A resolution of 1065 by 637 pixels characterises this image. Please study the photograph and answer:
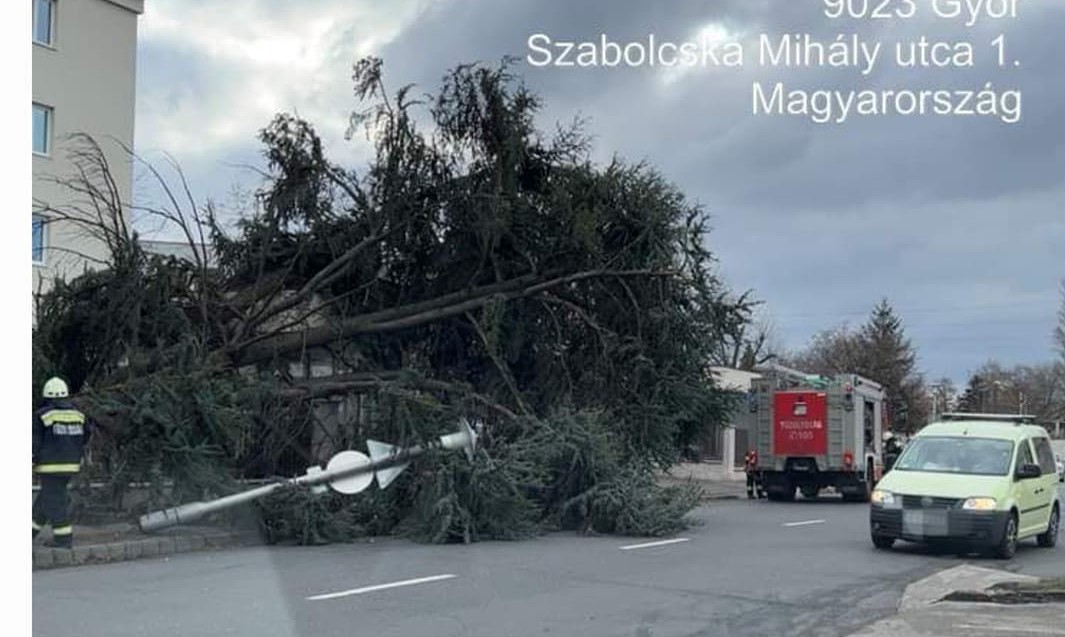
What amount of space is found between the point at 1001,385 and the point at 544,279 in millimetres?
82735

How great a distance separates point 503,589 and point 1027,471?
7.92 metres

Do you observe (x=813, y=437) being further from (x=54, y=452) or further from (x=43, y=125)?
(x=43, y=125)

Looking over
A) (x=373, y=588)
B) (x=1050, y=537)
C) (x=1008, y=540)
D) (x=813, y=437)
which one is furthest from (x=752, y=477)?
(x=373, y=588)

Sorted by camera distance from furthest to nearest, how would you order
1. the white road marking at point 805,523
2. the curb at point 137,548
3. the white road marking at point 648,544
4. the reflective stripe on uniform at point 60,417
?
1. the white road marking at point 805,523
2. the white road marking at point 648,544
3. the reflective stripe on uniform at point 60,417
4. the curb at point 137,548

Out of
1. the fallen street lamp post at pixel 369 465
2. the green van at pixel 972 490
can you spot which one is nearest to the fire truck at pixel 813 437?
the green van at pixel 972 490

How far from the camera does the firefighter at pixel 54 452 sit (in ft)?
42.1

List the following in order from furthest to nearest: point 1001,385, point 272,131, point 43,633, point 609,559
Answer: point 1001,385
point 272,131
point 609,559
point 43,633

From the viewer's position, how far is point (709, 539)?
16.7m

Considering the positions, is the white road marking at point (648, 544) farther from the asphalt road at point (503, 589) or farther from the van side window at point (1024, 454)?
the van side window at point (1024, 454)

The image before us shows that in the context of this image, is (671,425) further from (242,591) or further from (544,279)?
(242,591)

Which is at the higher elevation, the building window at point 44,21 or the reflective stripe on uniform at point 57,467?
the building window at point 44,21

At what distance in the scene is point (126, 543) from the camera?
43.5ft

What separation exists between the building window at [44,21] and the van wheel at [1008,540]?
3012cm
